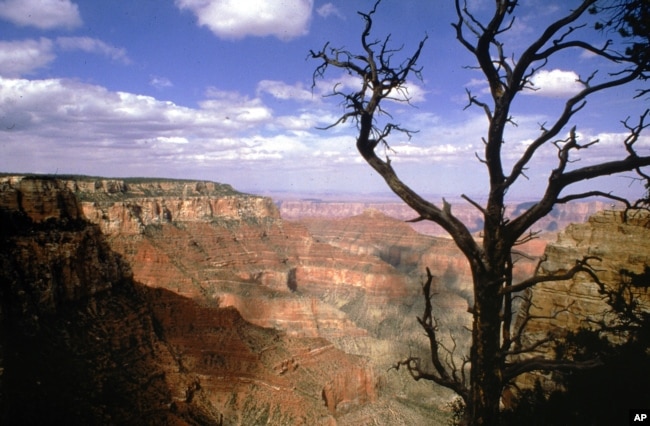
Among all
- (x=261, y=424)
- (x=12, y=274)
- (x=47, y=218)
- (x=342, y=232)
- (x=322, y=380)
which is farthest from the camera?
(x=342, y=232)

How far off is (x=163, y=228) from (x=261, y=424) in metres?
41.4

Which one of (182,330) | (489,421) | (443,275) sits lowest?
(443,275)

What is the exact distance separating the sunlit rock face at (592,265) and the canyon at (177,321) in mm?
121

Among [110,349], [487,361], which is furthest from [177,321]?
[487,361]

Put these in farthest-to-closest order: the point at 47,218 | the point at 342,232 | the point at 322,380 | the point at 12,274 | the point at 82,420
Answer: the point at 342,232 → the point at 322,380 → the point at 47,218 → the point at 12,274 → the point at 82,420

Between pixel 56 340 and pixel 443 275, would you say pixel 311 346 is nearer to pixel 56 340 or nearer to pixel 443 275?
pixel 56 340

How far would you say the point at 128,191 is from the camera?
6278 centimetres

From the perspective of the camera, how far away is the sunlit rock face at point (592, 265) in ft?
40.5

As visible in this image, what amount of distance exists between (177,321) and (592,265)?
24178mm

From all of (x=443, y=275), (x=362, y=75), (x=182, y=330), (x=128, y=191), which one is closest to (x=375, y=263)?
(x=443, y=275)

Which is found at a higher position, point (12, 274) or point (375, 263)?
point (12, 274)

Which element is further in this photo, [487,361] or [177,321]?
[177,321]

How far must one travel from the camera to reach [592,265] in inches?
515

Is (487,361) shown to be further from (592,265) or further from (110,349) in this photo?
(110,349)
